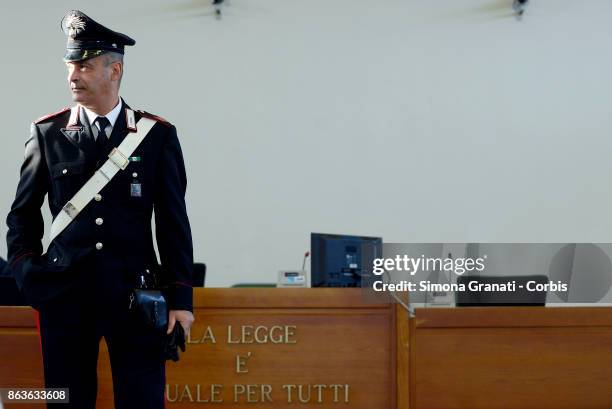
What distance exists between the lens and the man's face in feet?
6.78

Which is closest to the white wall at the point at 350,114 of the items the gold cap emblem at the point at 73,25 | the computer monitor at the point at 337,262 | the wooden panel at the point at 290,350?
the computer monitor at the point at 337,262

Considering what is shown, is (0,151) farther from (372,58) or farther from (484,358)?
(484,358)

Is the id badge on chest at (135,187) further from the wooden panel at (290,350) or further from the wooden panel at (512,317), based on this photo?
the wooden panel at (512,317)

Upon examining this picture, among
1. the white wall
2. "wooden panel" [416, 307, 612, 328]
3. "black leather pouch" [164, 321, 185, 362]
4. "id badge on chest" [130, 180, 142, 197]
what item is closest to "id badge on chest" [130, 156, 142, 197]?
"id badge on chest" [130, 180, 142, 197]

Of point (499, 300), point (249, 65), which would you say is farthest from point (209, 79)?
point (499, 300)

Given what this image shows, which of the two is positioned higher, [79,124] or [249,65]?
[249,65]

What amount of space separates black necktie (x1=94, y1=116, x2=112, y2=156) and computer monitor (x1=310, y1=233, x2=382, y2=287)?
7.48 feet

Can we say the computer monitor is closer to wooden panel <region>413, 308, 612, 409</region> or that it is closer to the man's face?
wooden panel <region>413, 308, 612, 409</region>

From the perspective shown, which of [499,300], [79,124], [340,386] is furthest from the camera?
[499,300]

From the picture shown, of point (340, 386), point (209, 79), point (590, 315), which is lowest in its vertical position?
point (340, 386)

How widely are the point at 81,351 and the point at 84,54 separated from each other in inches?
28.7

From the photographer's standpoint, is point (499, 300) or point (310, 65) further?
point (310, 65)

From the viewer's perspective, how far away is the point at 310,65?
21.1 ft

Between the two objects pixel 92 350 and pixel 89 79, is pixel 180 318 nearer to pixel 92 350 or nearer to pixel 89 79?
pixel 92 350
